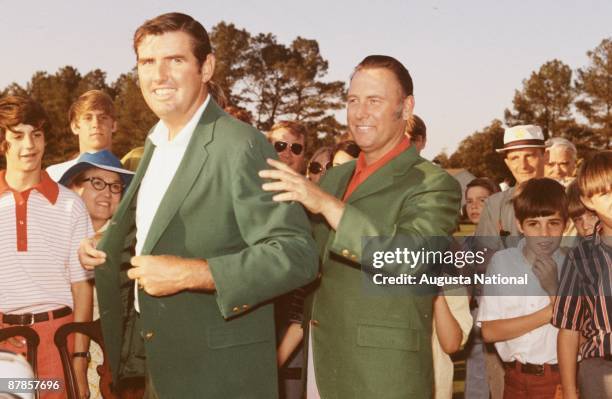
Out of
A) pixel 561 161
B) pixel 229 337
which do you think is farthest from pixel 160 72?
pixel 561 161

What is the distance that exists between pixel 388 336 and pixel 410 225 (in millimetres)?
517

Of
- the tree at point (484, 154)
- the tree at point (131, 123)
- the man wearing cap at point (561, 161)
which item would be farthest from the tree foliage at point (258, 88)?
the man wearing cap at point (561, 161)

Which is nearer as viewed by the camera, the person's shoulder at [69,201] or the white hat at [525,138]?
the person's shoulder at [69,201]

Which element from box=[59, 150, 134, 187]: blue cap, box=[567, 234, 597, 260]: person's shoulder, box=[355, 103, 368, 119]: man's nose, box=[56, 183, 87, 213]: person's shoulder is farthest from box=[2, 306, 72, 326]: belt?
box=[567, 234, 597, 260]: person's shoulder

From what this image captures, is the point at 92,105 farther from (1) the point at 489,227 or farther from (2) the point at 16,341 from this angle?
(1) the point at 489,227

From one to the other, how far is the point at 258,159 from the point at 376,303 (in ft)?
3.22

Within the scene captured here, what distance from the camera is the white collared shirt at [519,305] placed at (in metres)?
4.54

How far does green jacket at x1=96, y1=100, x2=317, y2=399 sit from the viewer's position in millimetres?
2414

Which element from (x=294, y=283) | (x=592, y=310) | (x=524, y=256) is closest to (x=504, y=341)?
(x=524, y=256)

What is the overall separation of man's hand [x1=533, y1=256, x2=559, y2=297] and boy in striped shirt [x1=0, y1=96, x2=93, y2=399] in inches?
122

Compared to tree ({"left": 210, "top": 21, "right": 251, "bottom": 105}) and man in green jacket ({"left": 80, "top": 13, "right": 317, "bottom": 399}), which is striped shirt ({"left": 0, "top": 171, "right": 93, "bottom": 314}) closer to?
man in green jacket ({"left": 80, "top": 13, "right": 317, "bottom": 399})

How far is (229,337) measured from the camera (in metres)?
2.52

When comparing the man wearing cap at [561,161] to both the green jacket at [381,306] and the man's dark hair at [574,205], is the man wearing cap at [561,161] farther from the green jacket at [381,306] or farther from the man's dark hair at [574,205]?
the green jacket at [381,306]

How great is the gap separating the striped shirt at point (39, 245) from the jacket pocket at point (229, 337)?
7.16 ft
